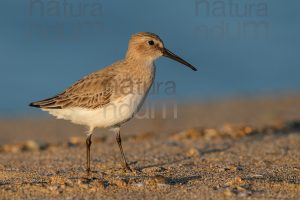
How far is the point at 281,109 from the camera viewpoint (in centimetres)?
1466

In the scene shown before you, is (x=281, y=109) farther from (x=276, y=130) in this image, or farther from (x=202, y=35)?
(x=202, y=35)

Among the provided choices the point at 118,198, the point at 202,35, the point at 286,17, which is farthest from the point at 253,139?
the point at 286,17

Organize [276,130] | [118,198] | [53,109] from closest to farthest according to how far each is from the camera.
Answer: [118,198]
[53,109]
[276,130]

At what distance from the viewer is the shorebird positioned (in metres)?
8.48

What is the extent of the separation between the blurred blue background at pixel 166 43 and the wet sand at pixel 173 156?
386 cm

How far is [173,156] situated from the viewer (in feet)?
31.6

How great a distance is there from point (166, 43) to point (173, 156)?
13625mm

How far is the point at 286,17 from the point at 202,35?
168 inches

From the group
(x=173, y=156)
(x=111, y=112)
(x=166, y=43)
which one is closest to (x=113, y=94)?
(x=111, y=112)

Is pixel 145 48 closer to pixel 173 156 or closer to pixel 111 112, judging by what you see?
pixel 111 112

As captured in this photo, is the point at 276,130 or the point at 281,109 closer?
the point at 276,130

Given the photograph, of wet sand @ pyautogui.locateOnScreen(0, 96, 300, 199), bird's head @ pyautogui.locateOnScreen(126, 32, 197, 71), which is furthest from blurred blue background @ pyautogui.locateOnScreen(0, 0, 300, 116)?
bird's head @ pyautogui.locateOnScreen(126, 32, 197, 71)

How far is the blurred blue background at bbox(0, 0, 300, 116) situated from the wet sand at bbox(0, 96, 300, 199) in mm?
3858

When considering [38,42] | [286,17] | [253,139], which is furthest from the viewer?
[286,17]
